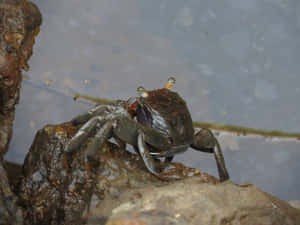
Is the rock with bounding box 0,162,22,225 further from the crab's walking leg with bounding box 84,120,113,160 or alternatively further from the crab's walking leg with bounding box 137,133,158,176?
the crab's walking leg with bounding box 137,133,158,176

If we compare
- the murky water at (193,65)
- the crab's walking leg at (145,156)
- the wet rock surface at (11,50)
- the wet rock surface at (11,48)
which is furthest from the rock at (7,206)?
the murky water at (193,65)

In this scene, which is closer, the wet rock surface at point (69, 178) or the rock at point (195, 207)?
the rock at point (195, 207)

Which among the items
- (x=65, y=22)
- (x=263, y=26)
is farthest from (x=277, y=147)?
(x=65, y=22)

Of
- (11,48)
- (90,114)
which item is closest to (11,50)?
(11,48)

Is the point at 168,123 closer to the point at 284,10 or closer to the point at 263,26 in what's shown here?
the point at 263,26

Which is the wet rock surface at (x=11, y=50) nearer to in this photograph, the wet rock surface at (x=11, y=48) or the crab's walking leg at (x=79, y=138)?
the wet rock surface at (x=11, y=48)

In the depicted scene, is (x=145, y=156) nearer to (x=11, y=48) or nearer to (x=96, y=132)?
(x=96, y=132)
